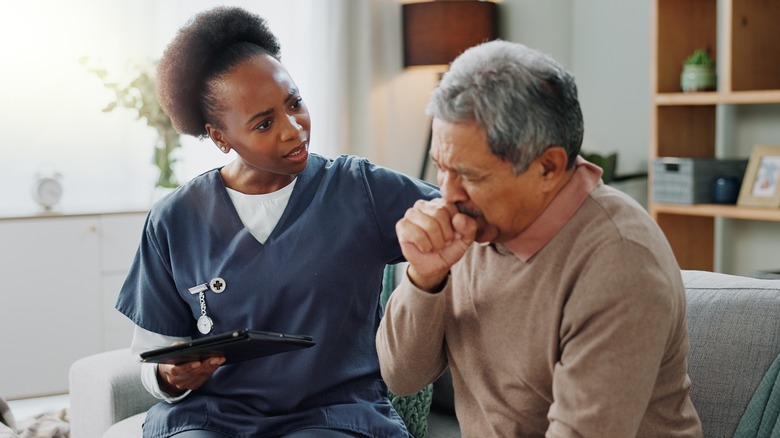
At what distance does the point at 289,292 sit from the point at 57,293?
2.18 m

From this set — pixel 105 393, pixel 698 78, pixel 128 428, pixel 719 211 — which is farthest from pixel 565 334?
pixel 698 78

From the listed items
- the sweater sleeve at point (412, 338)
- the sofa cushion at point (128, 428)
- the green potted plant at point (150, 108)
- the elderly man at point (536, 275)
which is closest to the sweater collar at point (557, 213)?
the elderly man at point (536, 275)

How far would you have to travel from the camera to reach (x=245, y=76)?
1719 mm

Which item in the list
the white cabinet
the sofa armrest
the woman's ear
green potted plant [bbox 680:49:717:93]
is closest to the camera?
the woman's ear

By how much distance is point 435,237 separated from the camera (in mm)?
1253

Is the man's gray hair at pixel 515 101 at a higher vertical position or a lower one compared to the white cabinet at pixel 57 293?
higher

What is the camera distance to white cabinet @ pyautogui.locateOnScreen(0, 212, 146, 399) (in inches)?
138

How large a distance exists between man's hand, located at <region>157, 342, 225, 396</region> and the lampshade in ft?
8.22

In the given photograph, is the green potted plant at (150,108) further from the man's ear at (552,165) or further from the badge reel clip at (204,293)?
the man's ear at (552,165)

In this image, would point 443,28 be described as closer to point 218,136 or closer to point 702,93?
point 702,93

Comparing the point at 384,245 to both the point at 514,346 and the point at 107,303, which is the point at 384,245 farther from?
the point at 107,303

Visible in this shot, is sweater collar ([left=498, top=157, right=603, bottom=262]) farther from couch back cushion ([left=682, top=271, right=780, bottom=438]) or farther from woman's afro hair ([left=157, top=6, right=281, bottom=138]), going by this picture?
woman's afro hair ([left=157, top=6, right=281, bottom=138])

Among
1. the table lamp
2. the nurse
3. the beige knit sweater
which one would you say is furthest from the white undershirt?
the table lamp

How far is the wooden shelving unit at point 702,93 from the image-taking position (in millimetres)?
3201
